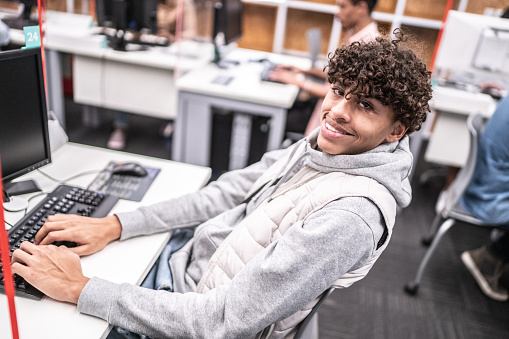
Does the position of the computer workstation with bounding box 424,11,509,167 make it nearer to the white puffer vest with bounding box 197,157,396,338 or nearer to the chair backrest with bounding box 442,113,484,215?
the chair backrest with bounding box 442,113,484,215

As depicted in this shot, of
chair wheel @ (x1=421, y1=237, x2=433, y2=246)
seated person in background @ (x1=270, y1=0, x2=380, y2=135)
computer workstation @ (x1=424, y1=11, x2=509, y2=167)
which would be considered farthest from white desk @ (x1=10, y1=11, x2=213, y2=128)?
chair wheel @ (x1=421, y1=237, x2=433, y2=246)

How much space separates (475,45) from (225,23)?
1.61 m

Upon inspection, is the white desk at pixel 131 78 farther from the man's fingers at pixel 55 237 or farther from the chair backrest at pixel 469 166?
the man's fingers at pixel 55 237

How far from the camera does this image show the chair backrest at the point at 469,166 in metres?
1.90

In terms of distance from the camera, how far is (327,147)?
39.9 inches

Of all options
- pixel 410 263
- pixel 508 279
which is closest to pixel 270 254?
pixel 410 263

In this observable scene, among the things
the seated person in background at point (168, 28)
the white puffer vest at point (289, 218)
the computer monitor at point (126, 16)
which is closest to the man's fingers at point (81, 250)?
the white puffer vest at point (289, 218)

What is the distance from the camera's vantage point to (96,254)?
3.52 feet

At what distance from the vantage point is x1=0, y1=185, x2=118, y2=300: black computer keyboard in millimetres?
909

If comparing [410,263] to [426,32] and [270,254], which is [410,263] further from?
[426,32]

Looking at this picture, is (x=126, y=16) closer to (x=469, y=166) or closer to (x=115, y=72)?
(x=115, y=72)

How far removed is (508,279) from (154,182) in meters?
2.13

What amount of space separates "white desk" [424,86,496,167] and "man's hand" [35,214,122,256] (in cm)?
232

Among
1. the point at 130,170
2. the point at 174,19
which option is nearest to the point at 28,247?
the point at 130,170
